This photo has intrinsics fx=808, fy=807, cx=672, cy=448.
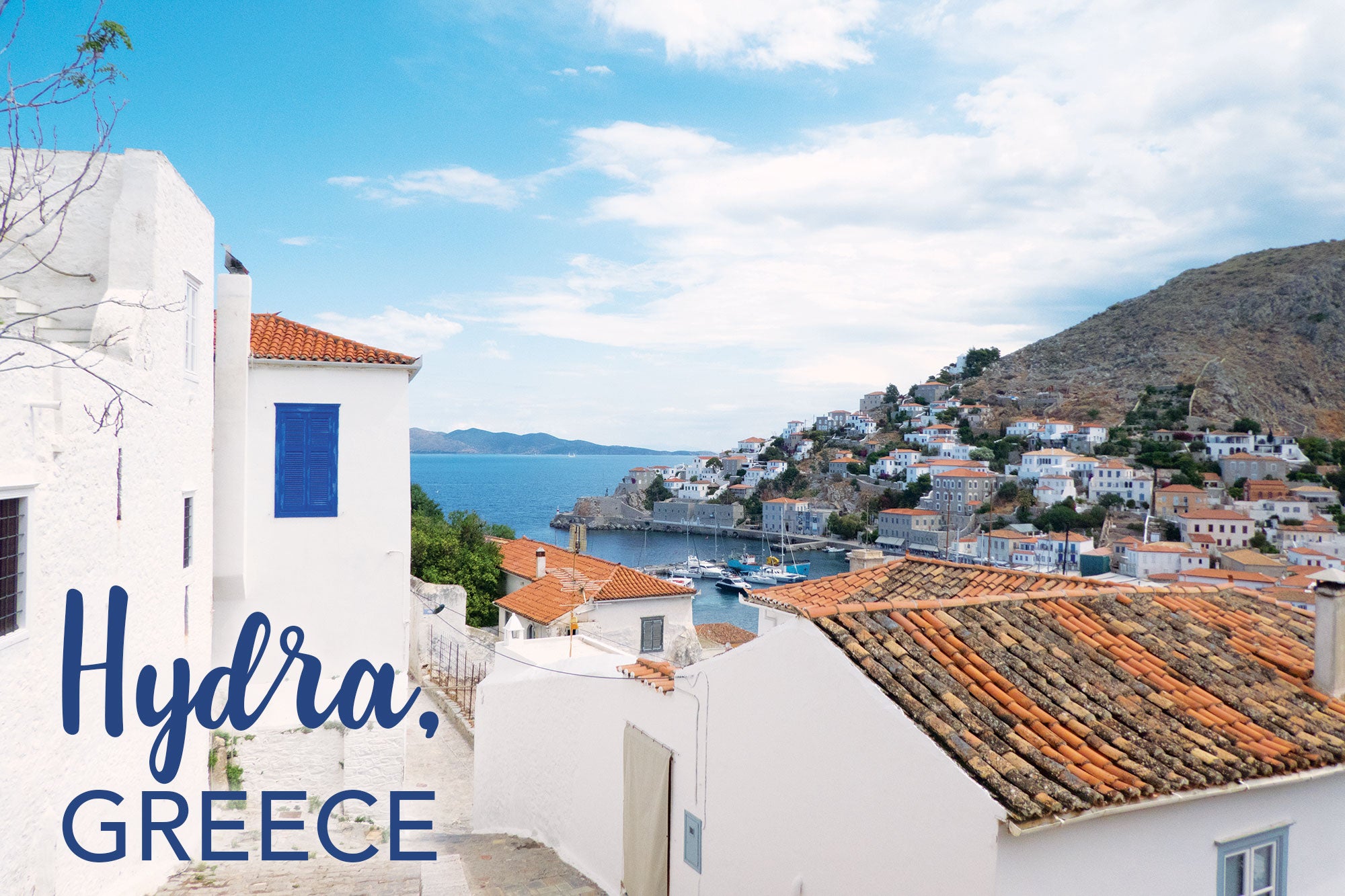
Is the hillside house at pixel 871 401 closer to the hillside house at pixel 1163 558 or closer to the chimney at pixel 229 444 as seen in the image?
the hillside house at pixel 1163 558

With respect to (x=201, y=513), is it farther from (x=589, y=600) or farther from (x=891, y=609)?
(x=589, y=600)

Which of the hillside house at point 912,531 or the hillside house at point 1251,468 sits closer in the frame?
the hillside house at point 912,531

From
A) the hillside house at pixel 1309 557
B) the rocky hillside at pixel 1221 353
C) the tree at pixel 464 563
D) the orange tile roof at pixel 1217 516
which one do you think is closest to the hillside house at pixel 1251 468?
the orange tile roof at pixel 1217 516

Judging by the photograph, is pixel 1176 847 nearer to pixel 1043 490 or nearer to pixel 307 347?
pixel 307 347

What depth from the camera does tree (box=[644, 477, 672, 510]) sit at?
139m

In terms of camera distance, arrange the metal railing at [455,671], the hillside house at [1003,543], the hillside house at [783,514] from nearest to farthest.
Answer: the metal railing at [455,671]
the hillside house at [1003,543]
the hillside house at [783,514]

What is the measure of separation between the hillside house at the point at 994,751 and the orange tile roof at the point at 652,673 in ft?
0.12

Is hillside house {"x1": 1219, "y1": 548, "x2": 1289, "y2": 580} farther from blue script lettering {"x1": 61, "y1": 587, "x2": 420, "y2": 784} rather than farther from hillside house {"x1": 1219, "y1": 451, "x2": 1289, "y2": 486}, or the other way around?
blue script lettering {"x1": 61, "y1": 587, "x2": 420, "y2": 784}

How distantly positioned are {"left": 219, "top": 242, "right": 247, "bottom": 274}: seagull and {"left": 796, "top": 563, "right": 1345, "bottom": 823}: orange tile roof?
29.9 feet

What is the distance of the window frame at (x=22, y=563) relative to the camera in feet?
17.3

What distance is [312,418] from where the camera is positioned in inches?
432

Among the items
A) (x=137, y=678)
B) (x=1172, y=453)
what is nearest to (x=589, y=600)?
(x=137, y=678)

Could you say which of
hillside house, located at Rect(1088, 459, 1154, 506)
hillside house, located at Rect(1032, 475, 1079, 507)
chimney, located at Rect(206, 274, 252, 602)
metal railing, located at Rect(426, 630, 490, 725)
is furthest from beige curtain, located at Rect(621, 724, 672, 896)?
hillside house, located at Rect(1088, 459, 1154, 506)

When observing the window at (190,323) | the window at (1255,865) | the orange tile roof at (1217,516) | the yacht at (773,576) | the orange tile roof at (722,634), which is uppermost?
the window at (190,323)
